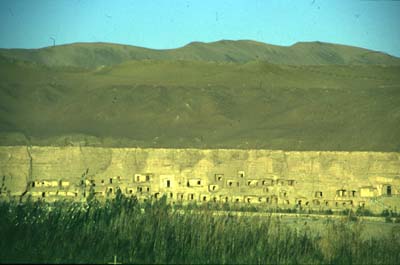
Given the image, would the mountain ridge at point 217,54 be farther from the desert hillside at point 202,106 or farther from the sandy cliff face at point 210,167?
the sandy cliff face at point 210,167

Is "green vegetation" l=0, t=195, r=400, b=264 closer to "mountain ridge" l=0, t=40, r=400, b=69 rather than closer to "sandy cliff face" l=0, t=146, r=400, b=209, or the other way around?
"sandy cliff face" l=0, t=146, r=400, b=209

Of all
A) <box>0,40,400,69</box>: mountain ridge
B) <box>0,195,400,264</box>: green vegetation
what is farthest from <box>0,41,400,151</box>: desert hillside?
<box>0,40,400,69</box>: mountain ridge

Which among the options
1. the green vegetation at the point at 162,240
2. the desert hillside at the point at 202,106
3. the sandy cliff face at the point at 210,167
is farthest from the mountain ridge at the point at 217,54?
the green vegetation at the point at 162,240

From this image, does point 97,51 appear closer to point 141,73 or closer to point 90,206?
point 141,73

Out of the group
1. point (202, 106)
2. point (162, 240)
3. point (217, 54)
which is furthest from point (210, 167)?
point (217, 54)

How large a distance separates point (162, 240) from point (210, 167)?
20.6 meters

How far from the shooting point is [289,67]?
253 feet

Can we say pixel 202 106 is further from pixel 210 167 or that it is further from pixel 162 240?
pixel 162 240

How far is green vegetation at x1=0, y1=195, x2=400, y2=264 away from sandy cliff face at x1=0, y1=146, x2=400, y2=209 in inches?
610

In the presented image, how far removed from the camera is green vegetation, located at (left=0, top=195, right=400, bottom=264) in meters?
24.6

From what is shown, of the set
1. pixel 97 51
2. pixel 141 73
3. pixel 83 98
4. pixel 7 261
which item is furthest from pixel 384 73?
pixel 7 261

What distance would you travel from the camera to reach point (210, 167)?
154 feet

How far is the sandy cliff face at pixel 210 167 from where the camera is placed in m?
45.5

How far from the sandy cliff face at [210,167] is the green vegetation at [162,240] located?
15.5 metres
